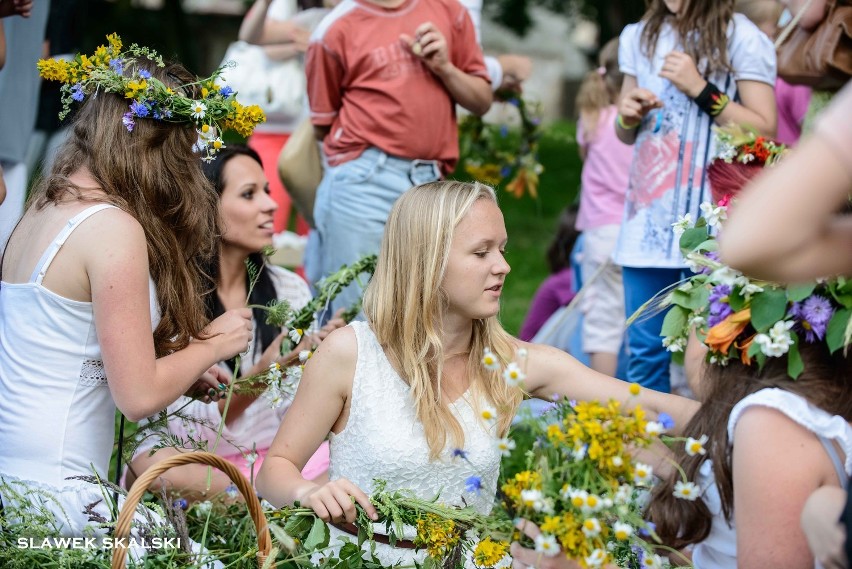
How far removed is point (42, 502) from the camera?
2764mm

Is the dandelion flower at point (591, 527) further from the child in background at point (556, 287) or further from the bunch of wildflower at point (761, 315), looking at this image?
the child in background at point (556, 287)

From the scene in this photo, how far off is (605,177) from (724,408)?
3380mm

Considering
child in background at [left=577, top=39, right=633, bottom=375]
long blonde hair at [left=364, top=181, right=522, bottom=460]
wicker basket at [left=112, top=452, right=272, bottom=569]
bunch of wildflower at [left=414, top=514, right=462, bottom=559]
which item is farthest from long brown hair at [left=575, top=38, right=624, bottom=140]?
wicker basket at [left=112, top=452, right=272, bottom=569]

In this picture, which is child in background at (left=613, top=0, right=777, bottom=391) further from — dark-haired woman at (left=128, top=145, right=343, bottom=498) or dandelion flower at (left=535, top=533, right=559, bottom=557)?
dandelion flower at (left=535, top=533, right=559, bottom=557)

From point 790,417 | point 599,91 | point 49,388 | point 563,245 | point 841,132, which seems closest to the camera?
point 841,132

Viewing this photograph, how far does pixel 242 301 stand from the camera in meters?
4.07

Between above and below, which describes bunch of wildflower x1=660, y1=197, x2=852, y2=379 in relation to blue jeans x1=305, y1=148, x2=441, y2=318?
above

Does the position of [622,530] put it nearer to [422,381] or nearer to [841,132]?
[841,132]

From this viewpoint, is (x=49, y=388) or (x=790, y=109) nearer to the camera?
(x=49, y=388)

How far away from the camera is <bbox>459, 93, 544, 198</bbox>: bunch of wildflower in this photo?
599 centimetres

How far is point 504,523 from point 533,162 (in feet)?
13.6

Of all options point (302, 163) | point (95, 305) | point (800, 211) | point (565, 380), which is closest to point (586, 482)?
point (800, 211)

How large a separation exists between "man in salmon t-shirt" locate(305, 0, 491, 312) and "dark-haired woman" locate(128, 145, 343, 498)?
41 cm

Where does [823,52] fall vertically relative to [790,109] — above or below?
above
